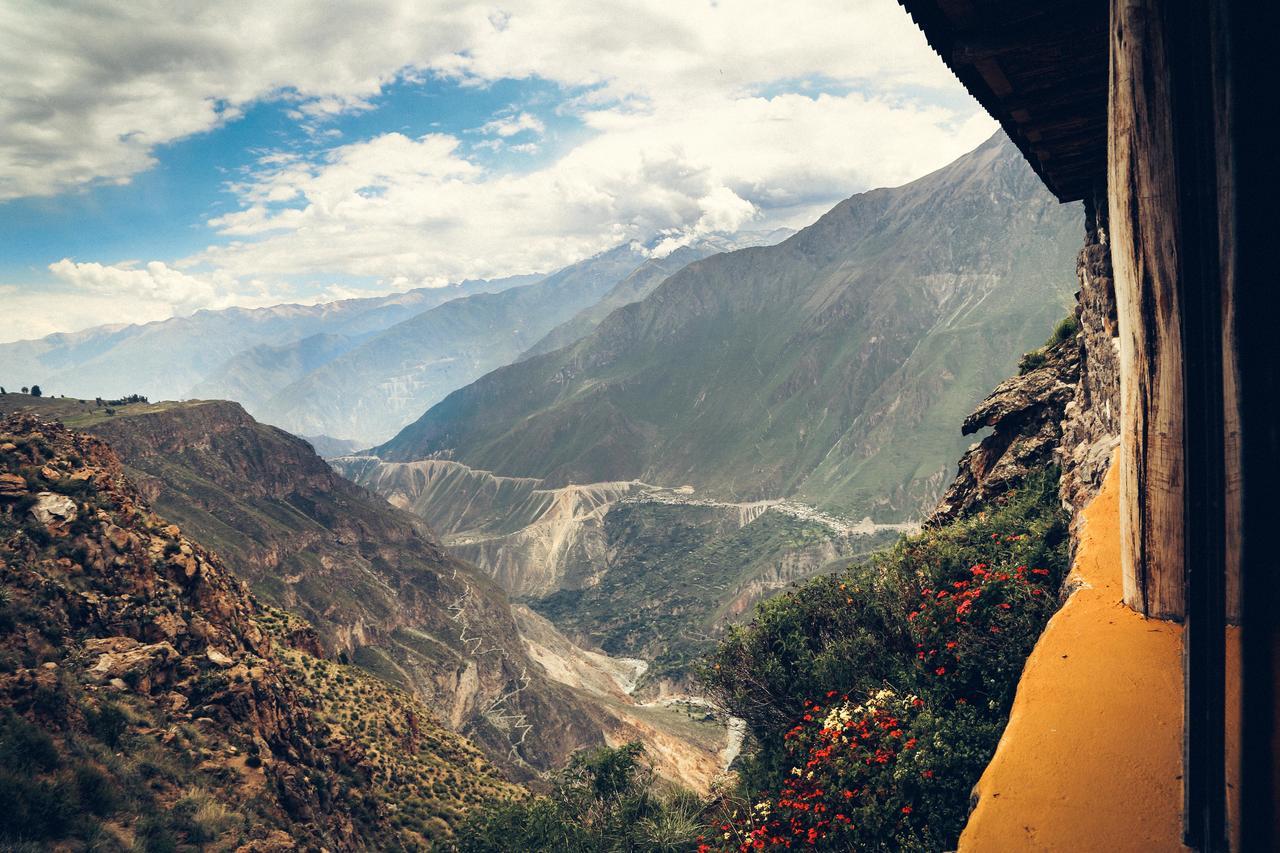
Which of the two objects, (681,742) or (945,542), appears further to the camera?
(681,742)

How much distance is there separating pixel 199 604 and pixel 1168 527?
111 ft

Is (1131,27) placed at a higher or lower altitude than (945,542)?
higher

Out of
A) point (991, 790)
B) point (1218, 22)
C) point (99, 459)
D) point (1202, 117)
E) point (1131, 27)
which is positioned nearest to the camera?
point (1218, 22)

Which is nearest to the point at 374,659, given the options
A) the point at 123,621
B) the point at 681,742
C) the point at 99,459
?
the point at 681,742

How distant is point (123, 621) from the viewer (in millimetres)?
24828

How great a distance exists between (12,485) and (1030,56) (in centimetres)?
3533

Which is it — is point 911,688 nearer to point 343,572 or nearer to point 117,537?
point 117,537

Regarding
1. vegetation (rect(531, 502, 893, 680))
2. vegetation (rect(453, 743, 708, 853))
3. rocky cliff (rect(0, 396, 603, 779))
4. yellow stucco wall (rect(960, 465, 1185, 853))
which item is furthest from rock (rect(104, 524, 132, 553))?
vegetation (rect(531, 502, 893, 680))

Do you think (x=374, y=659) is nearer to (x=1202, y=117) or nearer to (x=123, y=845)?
(x=123, y=845)

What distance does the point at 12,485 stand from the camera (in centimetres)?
2652

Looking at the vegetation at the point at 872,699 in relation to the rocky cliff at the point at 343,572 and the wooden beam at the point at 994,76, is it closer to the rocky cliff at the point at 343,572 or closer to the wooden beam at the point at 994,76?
the wooden beam at the point at 994,76

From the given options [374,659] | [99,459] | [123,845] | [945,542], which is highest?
[99,459]

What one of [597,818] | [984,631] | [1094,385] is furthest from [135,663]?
[1094,385]

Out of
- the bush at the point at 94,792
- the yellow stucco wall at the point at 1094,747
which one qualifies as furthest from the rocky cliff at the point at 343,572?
the yellow stucco wall at the point at 1094,747
